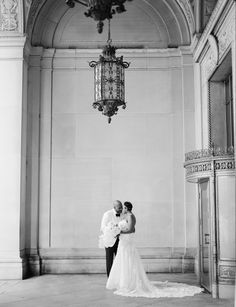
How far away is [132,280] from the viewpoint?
31.2 feet

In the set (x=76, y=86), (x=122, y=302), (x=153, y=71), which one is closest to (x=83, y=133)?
(x=76, y=86)

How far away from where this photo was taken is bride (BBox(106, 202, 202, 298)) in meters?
9.27

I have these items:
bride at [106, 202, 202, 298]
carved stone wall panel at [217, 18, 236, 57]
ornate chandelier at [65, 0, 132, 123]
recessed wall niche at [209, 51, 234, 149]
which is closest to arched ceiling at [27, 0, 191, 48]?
recessed wall niche at [209, 51, 234, 149]

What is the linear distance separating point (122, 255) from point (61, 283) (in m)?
1.91

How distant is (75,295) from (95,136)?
477cm

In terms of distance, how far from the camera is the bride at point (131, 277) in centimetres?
927

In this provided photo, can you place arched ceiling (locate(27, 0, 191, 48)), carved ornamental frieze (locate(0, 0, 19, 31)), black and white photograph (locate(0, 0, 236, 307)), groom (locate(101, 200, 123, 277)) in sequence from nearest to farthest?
groom (locate(101, 200, 123, 277)) < black and white photograph (locate(0, 0, 236, 307)) < carved ornamental frieze (locate(0, 0, 19, 31)) < arched ceiling (locate(27, 0, 191, 48))

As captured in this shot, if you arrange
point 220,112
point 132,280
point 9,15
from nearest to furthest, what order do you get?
point 132,280
point 220,112
point 9,15

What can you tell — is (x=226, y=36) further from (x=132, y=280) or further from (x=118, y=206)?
(x=132, y=280)

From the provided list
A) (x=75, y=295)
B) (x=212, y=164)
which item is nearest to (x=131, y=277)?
(x=75, y=295)

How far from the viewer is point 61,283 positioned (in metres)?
10.8

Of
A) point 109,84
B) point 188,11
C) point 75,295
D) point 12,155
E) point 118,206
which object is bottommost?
point 75,295

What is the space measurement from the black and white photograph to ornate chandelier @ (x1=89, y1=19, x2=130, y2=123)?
92 cm

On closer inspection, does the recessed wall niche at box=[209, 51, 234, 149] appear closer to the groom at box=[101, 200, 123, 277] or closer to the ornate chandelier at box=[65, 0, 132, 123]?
the ornate chandelier at box=[65, 0, 132, 123]
